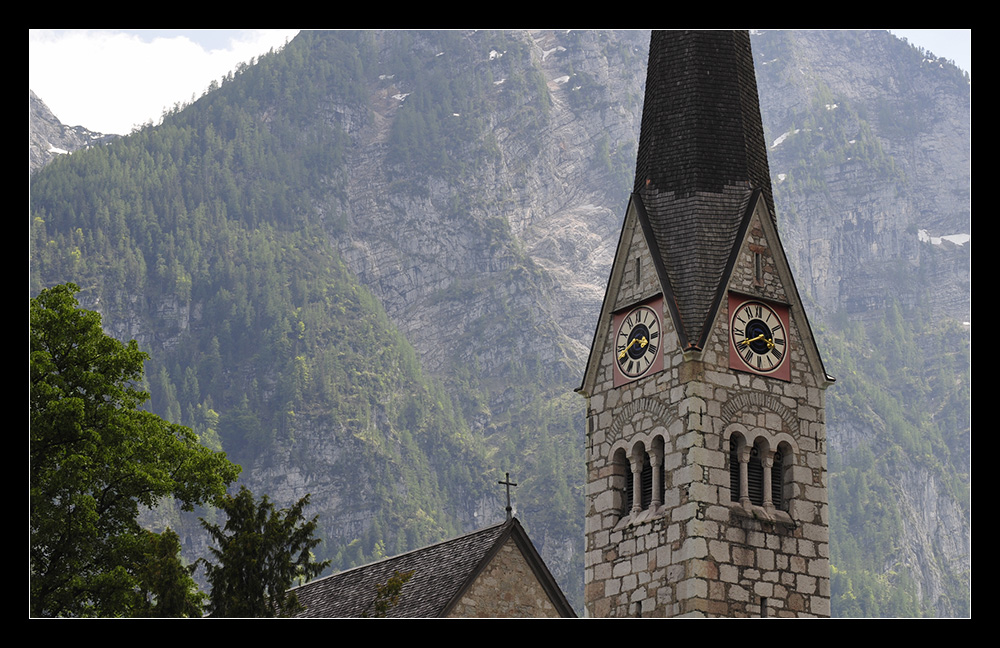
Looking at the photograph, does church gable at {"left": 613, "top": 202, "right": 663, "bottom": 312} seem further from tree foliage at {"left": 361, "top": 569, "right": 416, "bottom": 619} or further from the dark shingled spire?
tree foliage at {"left": 361, "top": 569, "right": 416, "bottom": 619}

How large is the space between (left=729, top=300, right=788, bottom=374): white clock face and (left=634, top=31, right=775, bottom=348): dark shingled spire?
3.11ft

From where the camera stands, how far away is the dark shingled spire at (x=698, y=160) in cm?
4716

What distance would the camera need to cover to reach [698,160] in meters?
49.1

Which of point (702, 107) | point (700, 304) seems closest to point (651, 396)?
point (700, 304)

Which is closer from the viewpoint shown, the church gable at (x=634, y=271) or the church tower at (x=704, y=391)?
the church tower at (x=704, y=391)

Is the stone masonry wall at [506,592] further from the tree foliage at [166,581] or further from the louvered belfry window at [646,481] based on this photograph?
the louvered belfry window at [646,481]

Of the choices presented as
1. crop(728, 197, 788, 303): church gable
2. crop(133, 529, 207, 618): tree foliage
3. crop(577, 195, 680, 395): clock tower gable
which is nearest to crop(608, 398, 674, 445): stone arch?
crop(577, 195, 680, 395): clock tower gable

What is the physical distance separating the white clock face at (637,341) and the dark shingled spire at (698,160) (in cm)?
109

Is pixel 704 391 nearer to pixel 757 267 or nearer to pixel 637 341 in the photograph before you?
pixel 637 341

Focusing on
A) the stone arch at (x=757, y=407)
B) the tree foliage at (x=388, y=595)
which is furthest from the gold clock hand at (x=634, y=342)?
the tree foliage at (x=388, y=595)

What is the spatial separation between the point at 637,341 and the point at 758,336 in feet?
10.3

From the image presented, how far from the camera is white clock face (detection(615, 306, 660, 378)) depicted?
155 ft
